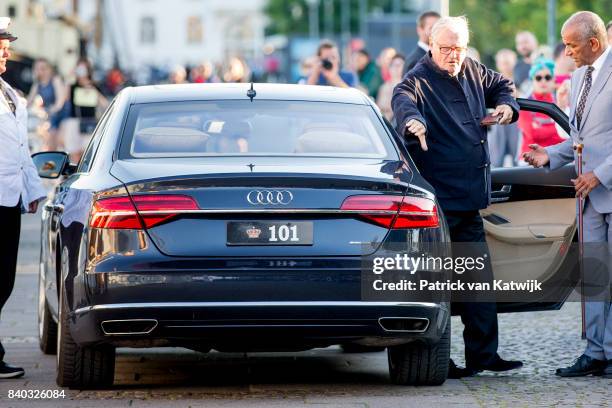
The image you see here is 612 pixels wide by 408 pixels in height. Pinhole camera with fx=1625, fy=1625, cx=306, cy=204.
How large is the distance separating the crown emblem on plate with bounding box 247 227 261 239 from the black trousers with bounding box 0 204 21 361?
175 cm

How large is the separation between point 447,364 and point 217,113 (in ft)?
5.27

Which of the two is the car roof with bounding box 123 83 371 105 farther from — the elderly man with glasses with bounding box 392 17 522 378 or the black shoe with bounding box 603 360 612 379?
the black shoe with bounding box 603 360 612 379

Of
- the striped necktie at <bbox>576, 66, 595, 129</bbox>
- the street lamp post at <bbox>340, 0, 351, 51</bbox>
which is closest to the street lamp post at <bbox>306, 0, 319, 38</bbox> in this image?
the street lamp post at <bbox>340, 0, 351, 51</bbox>

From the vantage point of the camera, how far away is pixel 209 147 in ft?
24.5

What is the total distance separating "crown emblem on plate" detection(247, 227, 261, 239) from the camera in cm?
679

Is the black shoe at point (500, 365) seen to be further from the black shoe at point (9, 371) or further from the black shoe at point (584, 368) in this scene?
the black shoe at point (9, 371)

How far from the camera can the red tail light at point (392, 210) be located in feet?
22.5

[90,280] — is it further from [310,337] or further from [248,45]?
[248,45]

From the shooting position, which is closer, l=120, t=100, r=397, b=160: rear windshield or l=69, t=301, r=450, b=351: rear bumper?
l=69, t=301, r=450, b=351: rear bumper

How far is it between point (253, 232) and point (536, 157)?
2.03 meters

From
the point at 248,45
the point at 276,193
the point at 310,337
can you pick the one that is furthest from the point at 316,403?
the point at 248,45

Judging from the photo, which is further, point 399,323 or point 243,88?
point 243,88

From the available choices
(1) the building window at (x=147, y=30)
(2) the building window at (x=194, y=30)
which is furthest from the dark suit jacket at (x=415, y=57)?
(2) the building window at (x=194, y=30)

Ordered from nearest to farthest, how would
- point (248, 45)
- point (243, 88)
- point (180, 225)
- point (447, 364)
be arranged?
point (180, 225), point (447, 364), point (243, 88), point (248, 45)
